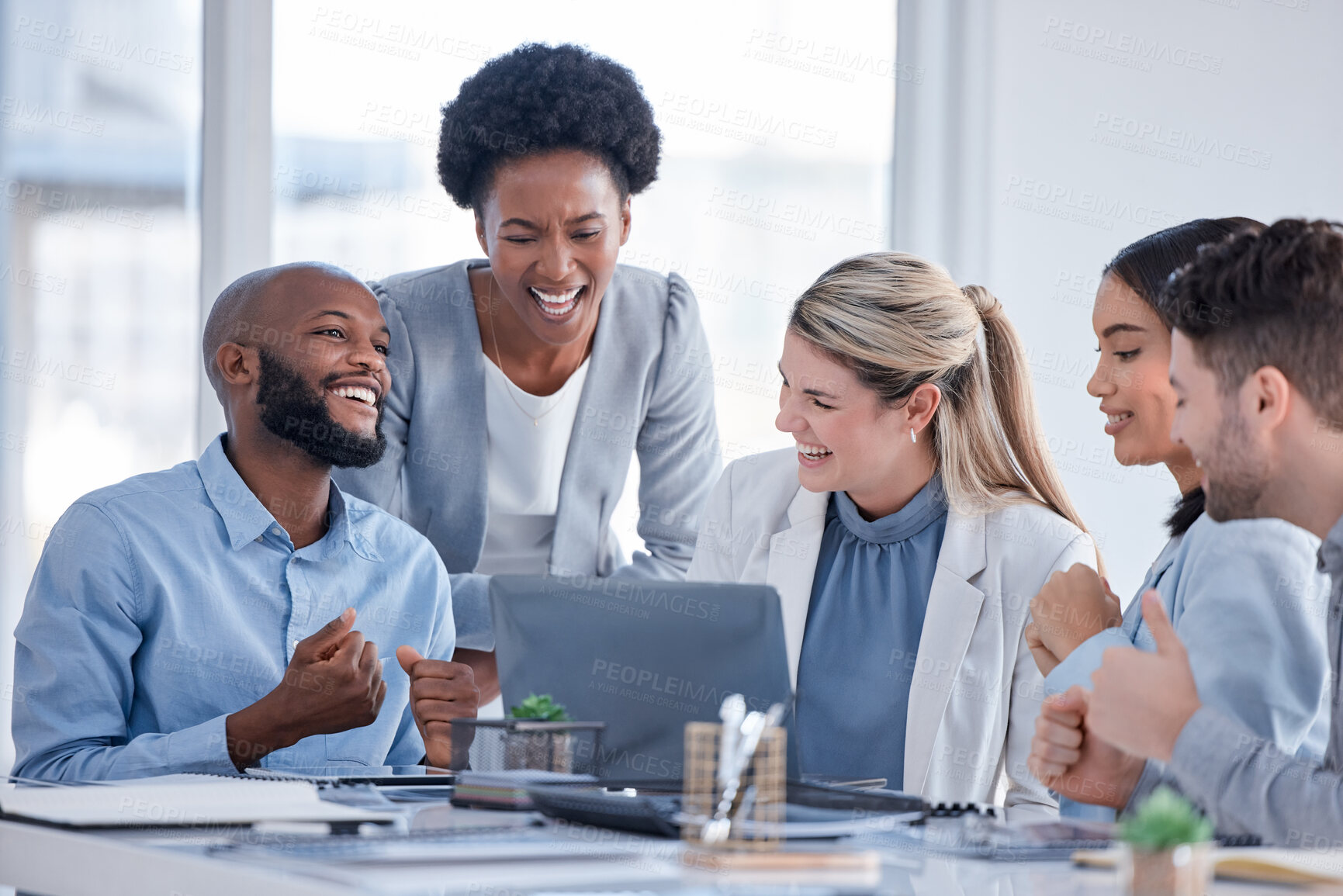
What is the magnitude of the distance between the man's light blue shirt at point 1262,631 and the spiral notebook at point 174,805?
86cm

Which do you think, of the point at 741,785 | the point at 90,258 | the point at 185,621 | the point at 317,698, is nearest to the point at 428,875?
the point at 741,785

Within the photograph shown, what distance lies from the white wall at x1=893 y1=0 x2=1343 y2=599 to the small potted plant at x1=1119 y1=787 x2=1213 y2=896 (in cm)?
347

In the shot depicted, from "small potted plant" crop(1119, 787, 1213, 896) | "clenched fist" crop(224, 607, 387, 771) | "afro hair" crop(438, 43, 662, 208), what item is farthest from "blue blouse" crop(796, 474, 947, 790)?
"small potted plant" crop(1119, 787, 1213, 896)

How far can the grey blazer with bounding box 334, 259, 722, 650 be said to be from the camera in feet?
9.86

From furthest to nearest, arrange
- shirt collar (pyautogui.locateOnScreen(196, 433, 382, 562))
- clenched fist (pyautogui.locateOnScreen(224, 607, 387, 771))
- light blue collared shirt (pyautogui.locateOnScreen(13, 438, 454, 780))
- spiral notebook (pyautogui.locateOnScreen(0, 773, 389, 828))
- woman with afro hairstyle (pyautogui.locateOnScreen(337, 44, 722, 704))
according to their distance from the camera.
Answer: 1. woman with afro hairstyle (pyautogui.locateOnScreen(337, 44, 722, 704))
2. shirt collar (pyautogui.locateOnScreen(196, 433, 382, 562))
3. light blue collared shirt (pyautogui.locateOnScreen(13, 438, 454, 780))
4. clenched fist (pyautogui.locateOnScreen(224, 607, 387, 771))
5. spiral notebook (pyautogui.locateOnScreen(0, 773, 389, 828))

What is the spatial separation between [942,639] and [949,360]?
0.52m

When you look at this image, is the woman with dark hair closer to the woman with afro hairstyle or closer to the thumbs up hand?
the thumbs up hand

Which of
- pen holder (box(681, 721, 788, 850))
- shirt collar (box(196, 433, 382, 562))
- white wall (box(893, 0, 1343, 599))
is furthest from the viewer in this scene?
white wall (box(893, 0, 1343, 599))

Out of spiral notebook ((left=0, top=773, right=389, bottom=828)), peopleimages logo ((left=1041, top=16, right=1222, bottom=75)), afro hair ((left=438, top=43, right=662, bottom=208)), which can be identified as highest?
peopleimages logo ((left=1041, top=16, right=1222, bottom=75))

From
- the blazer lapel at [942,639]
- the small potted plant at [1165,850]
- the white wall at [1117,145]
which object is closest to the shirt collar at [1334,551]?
the small potted plant at [1165,850]

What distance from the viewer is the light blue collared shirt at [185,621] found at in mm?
2029

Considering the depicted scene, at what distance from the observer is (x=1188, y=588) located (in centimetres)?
174

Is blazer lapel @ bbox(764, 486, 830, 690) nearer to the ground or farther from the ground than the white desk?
farther from the ground

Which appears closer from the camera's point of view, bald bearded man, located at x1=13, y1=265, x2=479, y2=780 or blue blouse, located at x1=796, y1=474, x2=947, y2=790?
bald bearded man, located at x1=13, y1=265, x2=479, y2=780
